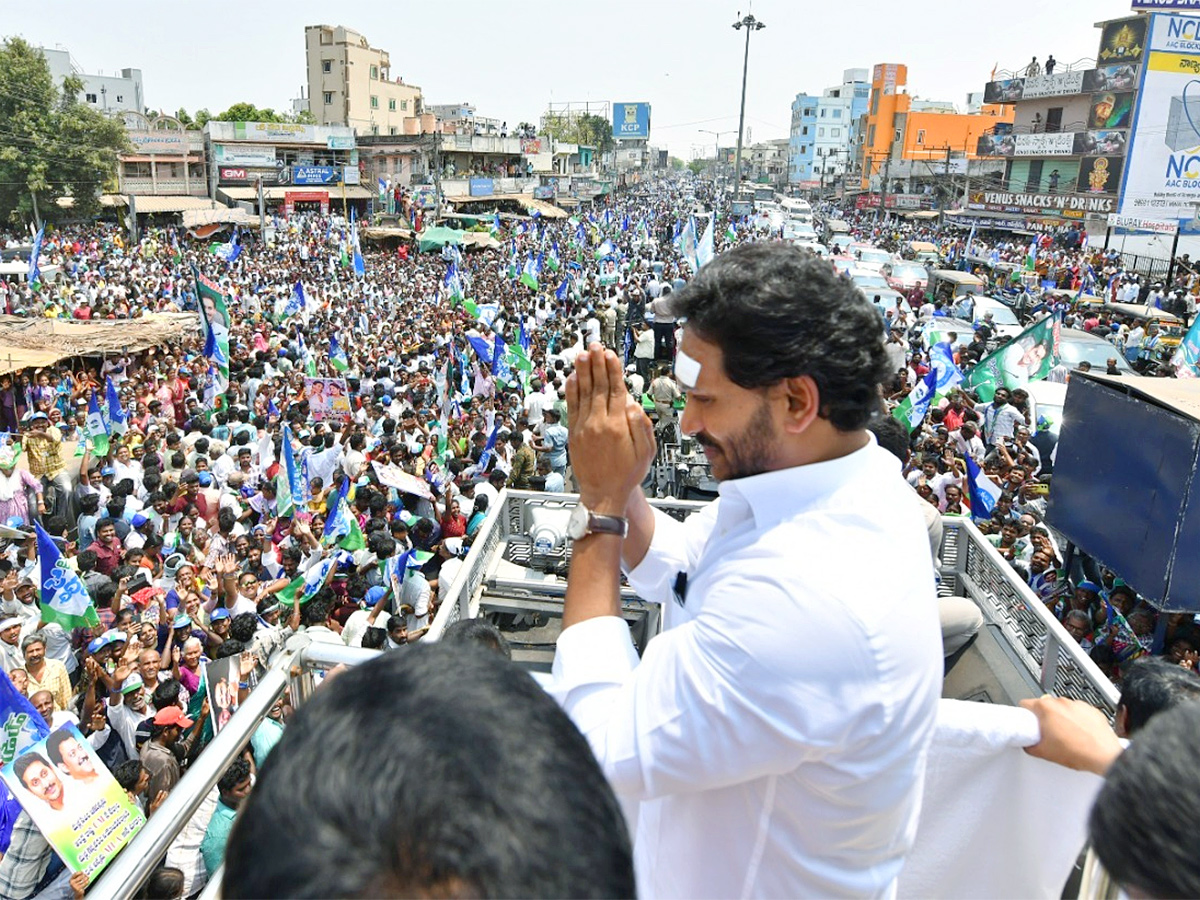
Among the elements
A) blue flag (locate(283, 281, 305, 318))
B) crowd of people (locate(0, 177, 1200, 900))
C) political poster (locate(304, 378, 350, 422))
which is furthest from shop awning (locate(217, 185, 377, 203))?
political poster (locate(304, 378, 350, 422))

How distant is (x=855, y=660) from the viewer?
1126 millimetres

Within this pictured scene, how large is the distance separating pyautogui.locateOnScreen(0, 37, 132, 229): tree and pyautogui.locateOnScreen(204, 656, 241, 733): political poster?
1325 inches

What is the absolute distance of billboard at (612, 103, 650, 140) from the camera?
114 metres

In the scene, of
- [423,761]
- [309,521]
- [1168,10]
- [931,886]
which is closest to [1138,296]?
[1168,10]

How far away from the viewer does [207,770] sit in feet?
5.14

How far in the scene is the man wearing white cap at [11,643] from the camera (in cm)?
473

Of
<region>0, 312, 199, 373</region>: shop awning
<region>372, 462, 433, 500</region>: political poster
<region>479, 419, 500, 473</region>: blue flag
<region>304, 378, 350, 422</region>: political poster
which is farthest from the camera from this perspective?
<region>0, 312, 199, 373</region>: shop awning

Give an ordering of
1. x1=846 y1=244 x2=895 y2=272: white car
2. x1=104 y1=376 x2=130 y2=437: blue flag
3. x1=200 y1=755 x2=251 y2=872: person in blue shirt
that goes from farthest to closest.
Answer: x1=846 y1=244 x2=895 y2=272: white car < x1=104 y1=376 x2=130 y2=437: blue flag < x1=200 y1=755 x2=251 y2=872: person in blue shirt

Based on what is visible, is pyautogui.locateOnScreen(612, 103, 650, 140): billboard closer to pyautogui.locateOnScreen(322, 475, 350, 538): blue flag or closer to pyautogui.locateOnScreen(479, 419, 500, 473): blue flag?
pyautogui.locateOnScreen(479, 419, 500, 473): blue flag

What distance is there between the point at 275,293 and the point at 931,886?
1881 cm

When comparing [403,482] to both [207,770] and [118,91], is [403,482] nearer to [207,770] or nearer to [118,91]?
[207,770]

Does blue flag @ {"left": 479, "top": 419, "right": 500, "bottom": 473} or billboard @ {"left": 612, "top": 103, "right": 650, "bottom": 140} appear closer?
blue flag @ {"left": 479, "top": 419, "right": 500, "bottom": 473}

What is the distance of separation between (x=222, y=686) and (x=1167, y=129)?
102ft

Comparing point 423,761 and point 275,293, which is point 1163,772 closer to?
point 423,761
